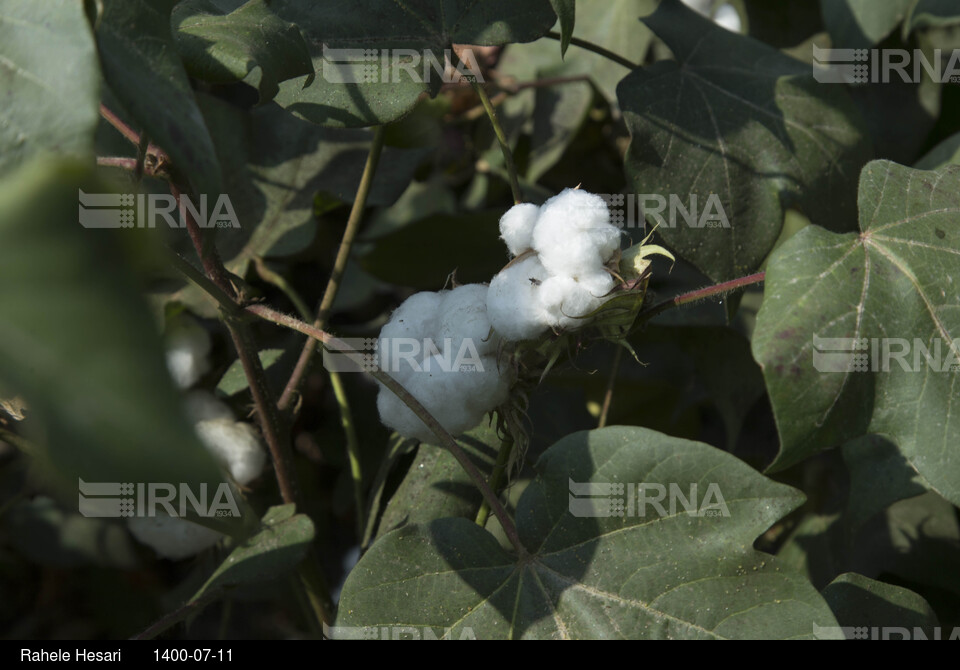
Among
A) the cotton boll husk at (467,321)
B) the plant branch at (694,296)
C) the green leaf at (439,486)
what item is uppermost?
the plant branch at (694,296)

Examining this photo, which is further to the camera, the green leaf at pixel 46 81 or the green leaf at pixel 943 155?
the green leaf at pixel 943 155

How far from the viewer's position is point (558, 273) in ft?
2.06

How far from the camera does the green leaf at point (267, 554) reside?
75 cm

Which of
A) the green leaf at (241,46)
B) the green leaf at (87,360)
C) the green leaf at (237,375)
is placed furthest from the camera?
the green leaf at (237,375)

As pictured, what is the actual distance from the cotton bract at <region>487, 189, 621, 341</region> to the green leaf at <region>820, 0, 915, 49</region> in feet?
2.23

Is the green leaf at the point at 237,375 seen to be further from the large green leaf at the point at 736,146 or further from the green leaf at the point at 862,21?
the green leaf at the point at 862,21

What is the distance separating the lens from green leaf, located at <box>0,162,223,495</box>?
31 cm

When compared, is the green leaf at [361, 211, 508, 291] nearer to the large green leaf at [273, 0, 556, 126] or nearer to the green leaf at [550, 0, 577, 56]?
the large green leaf at [273, 0, 556, 126]

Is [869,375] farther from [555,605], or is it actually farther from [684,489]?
[555,605]

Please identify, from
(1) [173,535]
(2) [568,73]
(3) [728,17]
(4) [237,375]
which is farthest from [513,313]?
(3) [728,17]

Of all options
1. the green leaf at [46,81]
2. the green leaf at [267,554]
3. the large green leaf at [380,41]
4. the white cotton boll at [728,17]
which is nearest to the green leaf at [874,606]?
the green leaf at [267,554]

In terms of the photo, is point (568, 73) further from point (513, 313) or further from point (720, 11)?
point (513, 313)

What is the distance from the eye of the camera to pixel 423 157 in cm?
110

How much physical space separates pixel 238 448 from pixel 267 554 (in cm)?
22
